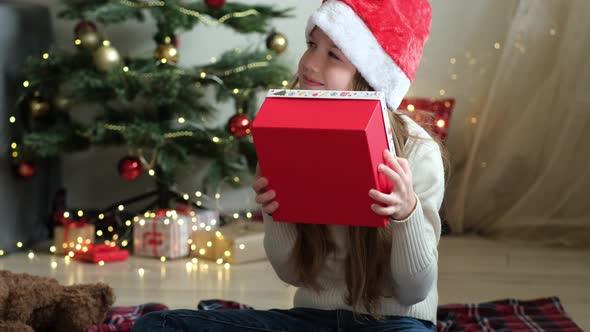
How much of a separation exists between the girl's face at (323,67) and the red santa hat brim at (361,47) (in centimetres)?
2

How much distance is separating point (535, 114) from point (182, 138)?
1.11 meters

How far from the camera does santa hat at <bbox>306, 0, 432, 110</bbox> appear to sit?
1.42m

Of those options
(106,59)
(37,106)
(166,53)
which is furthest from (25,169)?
(166,53)

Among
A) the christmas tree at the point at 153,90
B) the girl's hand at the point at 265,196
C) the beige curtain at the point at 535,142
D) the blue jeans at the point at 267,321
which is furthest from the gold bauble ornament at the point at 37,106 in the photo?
the girl's hand at the point at 265,196

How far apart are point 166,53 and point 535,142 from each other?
1.20 metres

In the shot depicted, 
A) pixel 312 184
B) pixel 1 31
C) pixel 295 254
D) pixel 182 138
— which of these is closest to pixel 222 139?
pixel 182 138

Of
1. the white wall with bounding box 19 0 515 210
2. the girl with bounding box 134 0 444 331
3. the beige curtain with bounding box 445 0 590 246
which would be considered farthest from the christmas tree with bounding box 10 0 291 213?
the girl with bounding box 134 0 444 331

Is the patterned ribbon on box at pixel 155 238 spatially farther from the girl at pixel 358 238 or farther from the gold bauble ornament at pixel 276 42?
the girl at pixel 358 238

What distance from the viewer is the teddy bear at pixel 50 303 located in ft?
5.70

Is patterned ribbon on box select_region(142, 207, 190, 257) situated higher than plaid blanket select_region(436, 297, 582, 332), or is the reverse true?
patterned ribbon on box select_region(142, 207, 190, 257)

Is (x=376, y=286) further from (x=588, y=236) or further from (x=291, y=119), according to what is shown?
(x=588, y=236)

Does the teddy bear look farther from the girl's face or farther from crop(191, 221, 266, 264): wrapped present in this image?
crop(191, 221, 266, 264): wrapped present

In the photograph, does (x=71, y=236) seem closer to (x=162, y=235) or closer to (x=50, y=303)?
(x=162, y=235)

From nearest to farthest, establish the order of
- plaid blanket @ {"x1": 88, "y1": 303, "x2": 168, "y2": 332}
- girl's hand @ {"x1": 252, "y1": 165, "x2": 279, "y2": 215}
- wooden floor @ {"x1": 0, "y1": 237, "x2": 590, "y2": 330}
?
girl's hand @ {"x1": 252, "y1": 165, "x2": 279, "y2": 215}
plaid blanket @ {"x1": 88, "y1": 303, "x2": 168, "y2": 332}
wooden floor @ {"x1": 0, "y1": 237, "x2": 590, "y2": 330}
